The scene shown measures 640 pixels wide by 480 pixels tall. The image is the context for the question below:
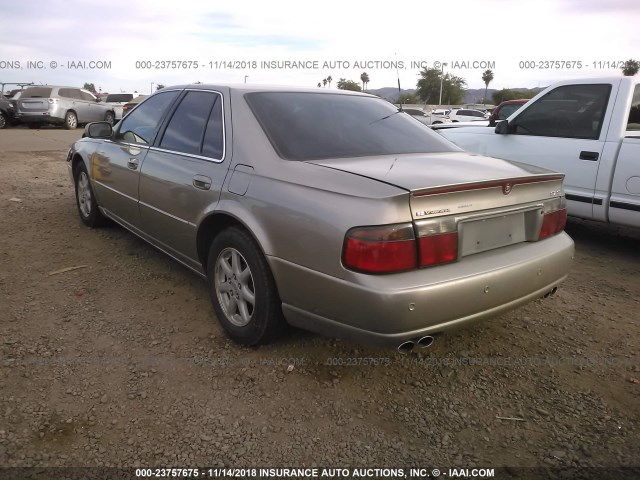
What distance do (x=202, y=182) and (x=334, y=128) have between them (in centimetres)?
86

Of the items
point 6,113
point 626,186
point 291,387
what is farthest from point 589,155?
point 6,113

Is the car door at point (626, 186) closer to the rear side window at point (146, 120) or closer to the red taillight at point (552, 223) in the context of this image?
the red taillight at point (552, 223)

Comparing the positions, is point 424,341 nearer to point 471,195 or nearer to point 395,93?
point 471,195

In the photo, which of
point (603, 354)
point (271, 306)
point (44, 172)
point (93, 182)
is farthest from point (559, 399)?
point (44, 172)

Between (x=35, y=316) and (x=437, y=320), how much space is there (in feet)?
8.49

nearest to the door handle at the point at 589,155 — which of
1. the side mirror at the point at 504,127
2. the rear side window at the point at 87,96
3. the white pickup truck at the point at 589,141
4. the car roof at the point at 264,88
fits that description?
the white pickup truck at the point at 589,141

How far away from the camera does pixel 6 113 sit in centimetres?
1802

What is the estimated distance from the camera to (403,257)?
→ 2.22 metres

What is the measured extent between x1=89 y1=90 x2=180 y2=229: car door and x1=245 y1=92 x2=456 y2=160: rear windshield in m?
1.10

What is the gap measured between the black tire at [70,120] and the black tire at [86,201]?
14439mm

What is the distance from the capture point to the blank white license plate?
241 cm

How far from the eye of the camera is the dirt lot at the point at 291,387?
2172 millimetres

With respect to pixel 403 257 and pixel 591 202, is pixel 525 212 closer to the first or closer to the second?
pixel 403 257

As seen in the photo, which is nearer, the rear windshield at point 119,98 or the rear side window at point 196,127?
the rear side window at point 196,127
